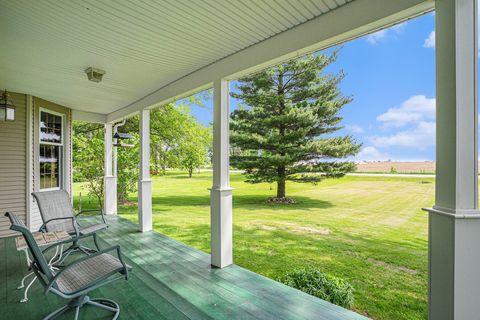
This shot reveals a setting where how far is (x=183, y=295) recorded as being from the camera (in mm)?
2631

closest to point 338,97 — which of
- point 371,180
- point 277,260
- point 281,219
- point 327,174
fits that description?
point 327,174

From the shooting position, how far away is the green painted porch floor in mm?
2295

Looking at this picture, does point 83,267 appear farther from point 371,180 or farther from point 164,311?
point 371,180

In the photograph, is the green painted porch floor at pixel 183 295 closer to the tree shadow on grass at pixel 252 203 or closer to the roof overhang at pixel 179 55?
the roof overhang at pixel 179 55

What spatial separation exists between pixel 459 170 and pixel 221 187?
2540 mm

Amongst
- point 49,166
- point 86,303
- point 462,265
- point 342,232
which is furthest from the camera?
point 342,232

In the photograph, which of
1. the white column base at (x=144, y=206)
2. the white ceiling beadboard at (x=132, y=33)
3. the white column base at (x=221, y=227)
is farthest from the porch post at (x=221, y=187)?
the white column base at (x=144, y=206)

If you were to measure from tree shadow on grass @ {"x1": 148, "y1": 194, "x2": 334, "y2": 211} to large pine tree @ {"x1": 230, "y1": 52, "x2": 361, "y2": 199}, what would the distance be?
3.54 feet

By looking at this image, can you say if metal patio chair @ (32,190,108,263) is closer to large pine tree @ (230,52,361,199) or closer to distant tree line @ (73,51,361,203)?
distant tree line @ (73,51,361,203)

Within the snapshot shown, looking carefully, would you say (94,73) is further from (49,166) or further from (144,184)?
(49,166)

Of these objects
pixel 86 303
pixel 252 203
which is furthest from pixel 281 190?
pixel 86 303

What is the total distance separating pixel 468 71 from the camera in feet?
5.21

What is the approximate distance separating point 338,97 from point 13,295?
10730 millimetres

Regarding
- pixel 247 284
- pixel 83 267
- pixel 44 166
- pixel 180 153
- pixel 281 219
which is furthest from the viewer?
pixel 180 153
